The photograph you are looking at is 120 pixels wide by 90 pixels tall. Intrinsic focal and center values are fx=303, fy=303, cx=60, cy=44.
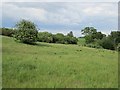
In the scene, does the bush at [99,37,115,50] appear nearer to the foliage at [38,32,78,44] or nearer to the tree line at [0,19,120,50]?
the tree line at [0,19,120,50]

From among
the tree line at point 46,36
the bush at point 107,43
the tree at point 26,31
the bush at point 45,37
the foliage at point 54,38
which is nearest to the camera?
the tree at point 26,31

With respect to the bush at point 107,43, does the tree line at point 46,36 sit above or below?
above

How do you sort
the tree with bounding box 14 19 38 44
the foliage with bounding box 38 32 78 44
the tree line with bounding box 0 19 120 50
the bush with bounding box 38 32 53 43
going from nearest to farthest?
the tree with bounding box 14 19 38 44, the tree line with bounding box 0 19 120 50, the bush with bounding box 38 32 53 43, the foliage with bounding box 38 32 78 44

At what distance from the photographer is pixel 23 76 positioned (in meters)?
13.8

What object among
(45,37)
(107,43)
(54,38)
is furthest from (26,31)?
(107,43)

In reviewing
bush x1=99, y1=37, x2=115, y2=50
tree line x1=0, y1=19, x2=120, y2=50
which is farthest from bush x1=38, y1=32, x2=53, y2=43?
bush x1=99, y1=37, x2=115, y2=50

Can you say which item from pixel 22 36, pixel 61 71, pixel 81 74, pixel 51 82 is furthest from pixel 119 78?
pixel 22 36

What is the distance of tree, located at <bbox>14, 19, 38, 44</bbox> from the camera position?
5125 cm

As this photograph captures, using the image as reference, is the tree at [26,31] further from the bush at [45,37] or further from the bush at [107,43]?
the bush at [107,43]

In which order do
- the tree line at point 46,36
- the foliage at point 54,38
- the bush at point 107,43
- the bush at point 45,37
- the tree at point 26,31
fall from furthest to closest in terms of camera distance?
1. the bush at point 107,43
2. the foliage at point 54,38
3. the bush at point 45,37
4. the tree line at point 46,36
5. the tree at point 26,31

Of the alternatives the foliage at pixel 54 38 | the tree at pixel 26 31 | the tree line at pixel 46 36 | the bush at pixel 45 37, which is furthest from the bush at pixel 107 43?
the tree at pixel 26 31

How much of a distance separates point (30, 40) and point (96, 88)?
40605 millimetres

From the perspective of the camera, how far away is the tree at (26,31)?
168ft

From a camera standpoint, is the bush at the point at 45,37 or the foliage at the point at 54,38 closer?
the bush at the point at 45,37
